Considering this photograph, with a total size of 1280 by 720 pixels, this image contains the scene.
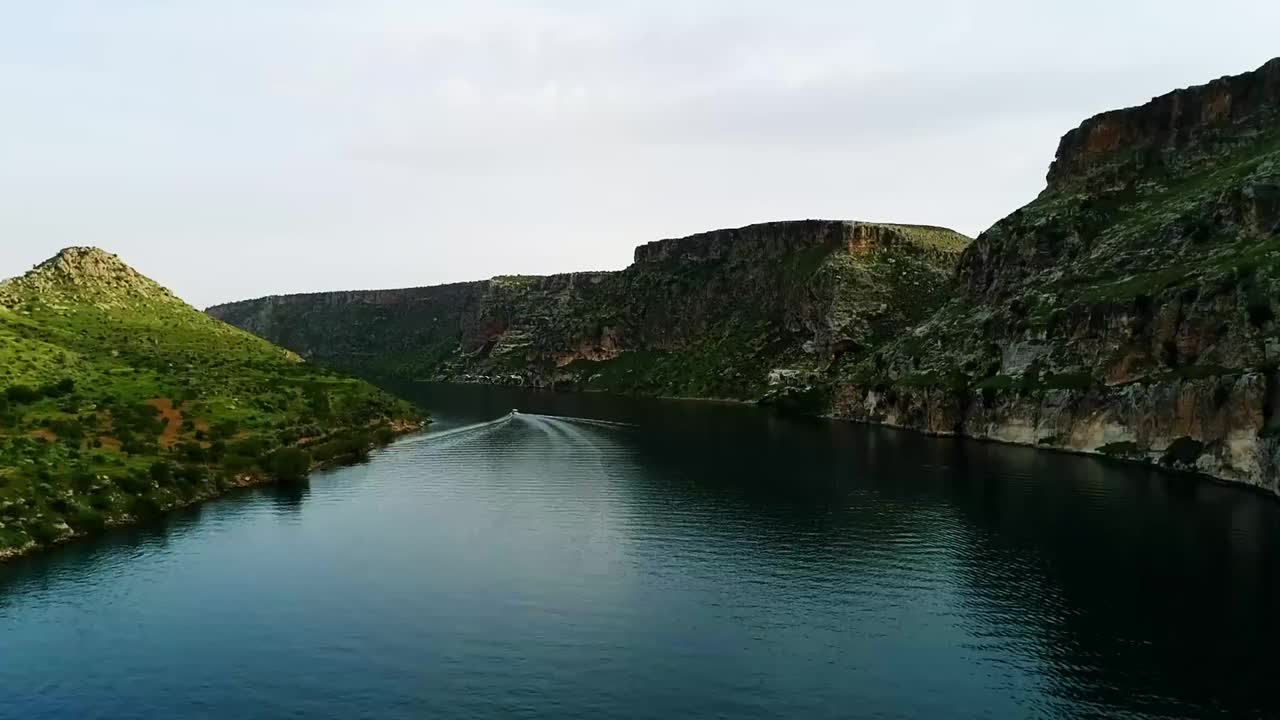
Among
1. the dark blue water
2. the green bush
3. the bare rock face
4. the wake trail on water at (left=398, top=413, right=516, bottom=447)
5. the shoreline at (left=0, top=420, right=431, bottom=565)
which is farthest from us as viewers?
the bare rock face

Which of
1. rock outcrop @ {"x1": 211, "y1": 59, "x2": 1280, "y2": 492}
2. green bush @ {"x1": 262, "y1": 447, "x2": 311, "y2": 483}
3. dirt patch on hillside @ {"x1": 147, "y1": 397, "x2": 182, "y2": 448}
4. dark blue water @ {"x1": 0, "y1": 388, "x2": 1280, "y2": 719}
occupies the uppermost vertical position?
rock outcrop @ {"x1": 211, "y1": 59, "x2": 1280, "y2": 492}

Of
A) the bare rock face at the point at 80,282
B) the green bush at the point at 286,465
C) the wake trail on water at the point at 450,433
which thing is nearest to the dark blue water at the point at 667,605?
the green bush at the point at 286,465

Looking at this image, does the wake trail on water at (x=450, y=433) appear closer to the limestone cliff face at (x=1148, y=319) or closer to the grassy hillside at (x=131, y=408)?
the grassy hillside at (x=131, y=408)

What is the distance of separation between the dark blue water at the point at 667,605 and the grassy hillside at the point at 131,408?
6.69 metres

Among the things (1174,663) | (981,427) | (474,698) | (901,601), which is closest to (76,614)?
(474,698)

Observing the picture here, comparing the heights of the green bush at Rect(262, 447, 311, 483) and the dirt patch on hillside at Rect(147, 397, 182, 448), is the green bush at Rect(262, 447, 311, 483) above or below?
below

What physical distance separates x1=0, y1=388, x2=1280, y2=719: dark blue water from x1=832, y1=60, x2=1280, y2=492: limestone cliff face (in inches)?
573

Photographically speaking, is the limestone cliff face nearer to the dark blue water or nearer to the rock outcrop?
the rock outcrop

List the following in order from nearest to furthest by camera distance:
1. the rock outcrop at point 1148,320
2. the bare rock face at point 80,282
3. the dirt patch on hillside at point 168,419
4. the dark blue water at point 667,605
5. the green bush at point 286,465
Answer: the dark blue water at point 667,605 → the dirt patch on hillside at point 168,419 → the rock outcrop at point 1148,320 → the green bush at point 286,465 → the bare rock face at point 80,282

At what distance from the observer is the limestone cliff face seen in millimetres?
113250

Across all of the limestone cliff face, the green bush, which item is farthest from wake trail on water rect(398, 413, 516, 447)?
the limestone cliff face

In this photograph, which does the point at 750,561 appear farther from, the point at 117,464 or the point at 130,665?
the point at 117,464

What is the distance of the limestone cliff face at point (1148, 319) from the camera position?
11325 cm

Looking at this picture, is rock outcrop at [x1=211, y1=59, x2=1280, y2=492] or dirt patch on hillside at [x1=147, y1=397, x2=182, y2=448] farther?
rock outcrop at [x1=211, y1=59, x2=1280, y2=492]
